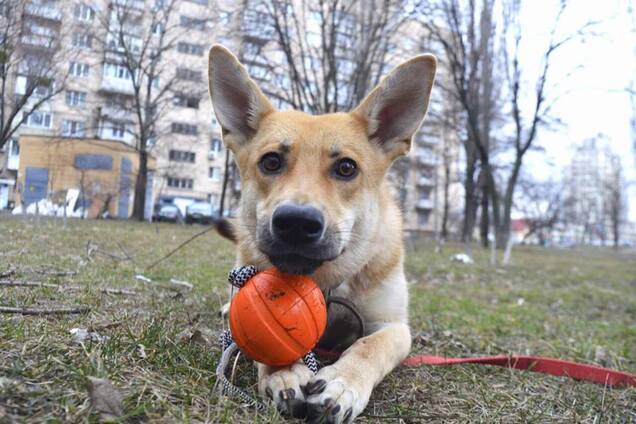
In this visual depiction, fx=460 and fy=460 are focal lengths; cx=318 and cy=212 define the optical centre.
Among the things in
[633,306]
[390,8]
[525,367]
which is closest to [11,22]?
[525,367]

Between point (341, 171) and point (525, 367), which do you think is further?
point (525, 367)

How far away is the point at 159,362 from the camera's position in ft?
7.07

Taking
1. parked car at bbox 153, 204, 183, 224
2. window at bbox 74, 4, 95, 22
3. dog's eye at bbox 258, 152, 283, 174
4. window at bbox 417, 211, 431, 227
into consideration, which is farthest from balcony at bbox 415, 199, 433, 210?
dog's eye at bbox 258, 152, 283, 174

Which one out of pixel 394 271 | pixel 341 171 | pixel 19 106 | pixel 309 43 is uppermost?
pixel 309 43

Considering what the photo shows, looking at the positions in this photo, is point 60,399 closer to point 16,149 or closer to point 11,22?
point 11,22

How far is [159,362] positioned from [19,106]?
1055 cm

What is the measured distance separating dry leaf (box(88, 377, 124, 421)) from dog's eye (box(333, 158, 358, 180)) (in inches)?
70.7

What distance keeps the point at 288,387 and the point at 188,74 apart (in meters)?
32.2

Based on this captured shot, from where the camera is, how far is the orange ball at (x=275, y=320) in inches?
77.4

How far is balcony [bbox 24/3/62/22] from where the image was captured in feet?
24.2

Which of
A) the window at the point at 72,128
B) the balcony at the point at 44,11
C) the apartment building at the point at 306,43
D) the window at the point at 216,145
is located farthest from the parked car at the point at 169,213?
the balcony at the point at 44,11

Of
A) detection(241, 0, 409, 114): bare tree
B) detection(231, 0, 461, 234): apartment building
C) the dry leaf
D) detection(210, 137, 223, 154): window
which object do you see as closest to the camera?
the dry leaf

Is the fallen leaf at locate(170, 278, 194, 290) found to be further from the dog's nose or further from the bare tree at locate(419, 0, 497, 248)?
the bare tree at locate(419, 0, 497, 248)

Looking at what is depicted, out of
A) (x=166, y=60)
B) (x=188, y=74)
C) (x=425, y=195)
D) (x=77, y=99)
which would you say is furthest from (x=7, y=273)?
(x=425, y=195)
